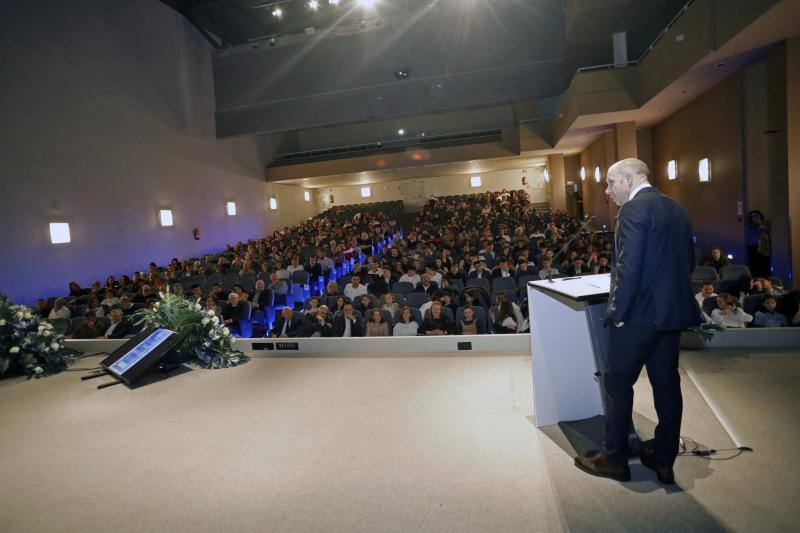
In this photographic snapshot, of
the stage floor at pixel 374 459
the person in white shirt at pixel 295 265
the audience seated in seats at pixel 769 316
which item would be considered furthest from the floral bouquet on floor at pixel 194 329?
the person in white shirt at pixel 295 265

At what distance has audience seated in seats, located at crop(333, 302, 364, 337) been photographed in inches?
213

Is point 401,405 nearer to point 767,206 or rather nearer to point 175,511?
point 175,511

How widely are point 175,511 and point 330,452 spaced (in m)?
0.69

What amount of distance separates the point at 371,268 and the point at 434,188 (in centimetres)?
1553

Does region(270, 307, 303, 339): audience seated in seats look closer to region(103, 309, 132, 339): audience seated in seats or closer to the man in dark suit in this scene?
region(103, 309, 132, 339): audience seated in seats

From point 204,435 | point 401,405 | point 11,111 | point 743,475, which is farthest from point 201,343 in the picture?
point 11,111

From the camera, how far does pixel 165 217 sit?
41.7ft

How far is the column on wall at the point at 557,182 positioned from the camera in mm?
17922

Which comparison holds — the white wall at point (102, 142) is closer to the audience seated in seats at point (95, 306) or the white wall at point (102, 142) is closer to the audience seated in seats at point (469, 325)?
the audience seated in seats at point (95, 306)

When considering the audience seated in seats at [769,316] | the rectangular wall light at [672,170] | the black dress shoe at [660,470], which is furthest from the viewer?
the rectangular wall light at [672,170]

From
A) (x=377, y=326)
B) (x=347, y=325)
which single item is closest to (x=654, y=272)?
(x=377, y=326)

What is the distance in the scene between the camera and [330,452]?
238 centimetres

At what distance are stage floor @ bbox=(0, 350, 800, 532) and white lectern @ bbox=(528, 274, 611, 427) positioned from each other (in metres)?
0.19

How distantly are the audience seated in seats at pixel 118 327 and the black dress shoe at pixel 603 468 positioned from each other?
19.2ft
